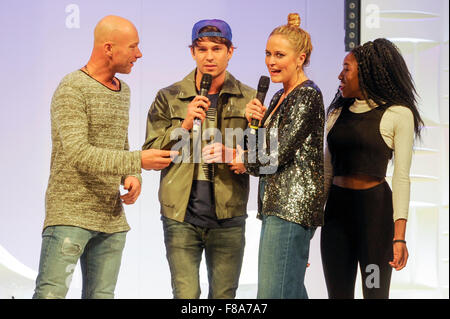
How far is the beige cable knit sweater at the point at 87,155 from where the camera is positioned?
2488 millimetres

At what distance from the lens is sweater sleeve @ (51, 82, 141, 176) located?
2475 millimetres

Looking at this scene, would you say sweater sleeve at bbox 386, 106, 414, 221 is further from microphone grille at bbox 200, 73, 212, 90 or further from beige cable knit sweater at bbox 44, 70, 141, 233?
beige cable knit sweater at bbox 44, 70, 141, 233

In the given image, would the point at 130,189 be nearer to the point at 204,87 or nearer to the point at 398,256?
the point at 204,87

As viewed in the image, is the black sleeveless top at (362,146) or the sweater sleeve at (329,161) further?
the sweater sleeve at (329,161)

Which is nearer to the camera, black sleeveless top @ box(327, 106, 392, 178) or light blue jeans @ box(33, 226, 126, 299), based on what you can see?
light blue jeans @ box(33, 226, 126, 299)

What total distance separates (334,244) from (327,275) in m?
0.15

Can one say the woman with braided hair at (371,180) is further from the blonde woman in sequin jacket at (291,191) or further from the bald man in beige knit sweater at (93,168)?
the bald man in beige knit sweater at (93,168)

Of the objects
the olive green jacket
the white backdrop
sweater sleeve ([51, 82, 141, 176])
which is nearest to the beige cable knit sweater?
sweater sleeve ([51, 82, 141, 176])

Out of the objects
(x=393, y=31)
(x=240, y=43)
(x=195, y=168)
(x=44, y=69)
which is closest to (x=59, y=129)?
(x=195, y=168)

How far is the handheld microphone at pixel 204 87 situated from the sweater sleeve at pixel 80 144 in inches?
10.6

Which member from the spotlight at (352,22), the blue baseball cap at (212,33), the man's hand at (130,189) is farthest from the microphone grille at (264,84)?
the spotlight at (352,22)

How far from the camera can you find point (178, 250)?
268 cm

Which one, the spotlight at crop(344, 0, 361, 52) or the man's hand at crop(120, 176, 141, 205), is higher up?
the spotlight at crop(344, 0, 361, 52)

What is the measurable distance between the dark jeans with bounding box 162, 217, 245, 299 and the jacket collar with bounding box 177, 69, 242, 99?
1.85 ft
